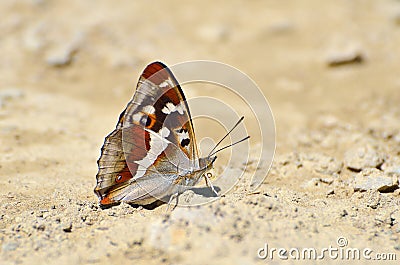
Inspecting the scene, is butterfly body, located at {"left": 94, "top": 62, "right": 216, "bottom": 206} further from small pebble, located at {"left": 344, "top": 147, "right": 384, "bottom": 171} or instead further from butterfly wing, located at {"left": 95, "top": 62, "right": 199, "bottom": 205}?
small pebble, located at {"left": 344, "top": 147, "right": 384, "bottom": 171}

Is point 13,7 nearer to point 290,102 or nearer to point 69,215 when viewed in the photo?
point 290,102

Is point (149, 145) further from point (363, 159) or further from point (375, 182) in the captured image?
point (363, 159)

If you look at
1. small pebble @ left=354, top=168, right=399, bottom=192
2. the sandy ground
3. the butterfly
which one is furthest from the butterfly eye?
small pebble @ left=354, top=168, right=399, bottom=192

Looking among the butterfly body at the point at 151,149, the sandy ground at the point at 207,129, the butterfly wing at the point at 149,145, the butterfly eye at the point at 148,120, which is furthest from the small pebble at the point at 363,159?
the butterfly eye at the point at 148,120

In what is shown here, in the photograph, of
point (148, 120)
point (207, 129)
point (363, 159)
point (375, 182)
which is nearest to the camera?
point (148, 120)

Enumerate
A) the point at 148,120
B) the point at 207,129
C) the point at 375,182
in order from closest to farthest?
the point at 148,120 → the point at 375,182 → the point at 207,129

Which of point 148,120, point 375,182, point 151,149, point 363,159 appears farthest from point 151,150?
point 363,159
